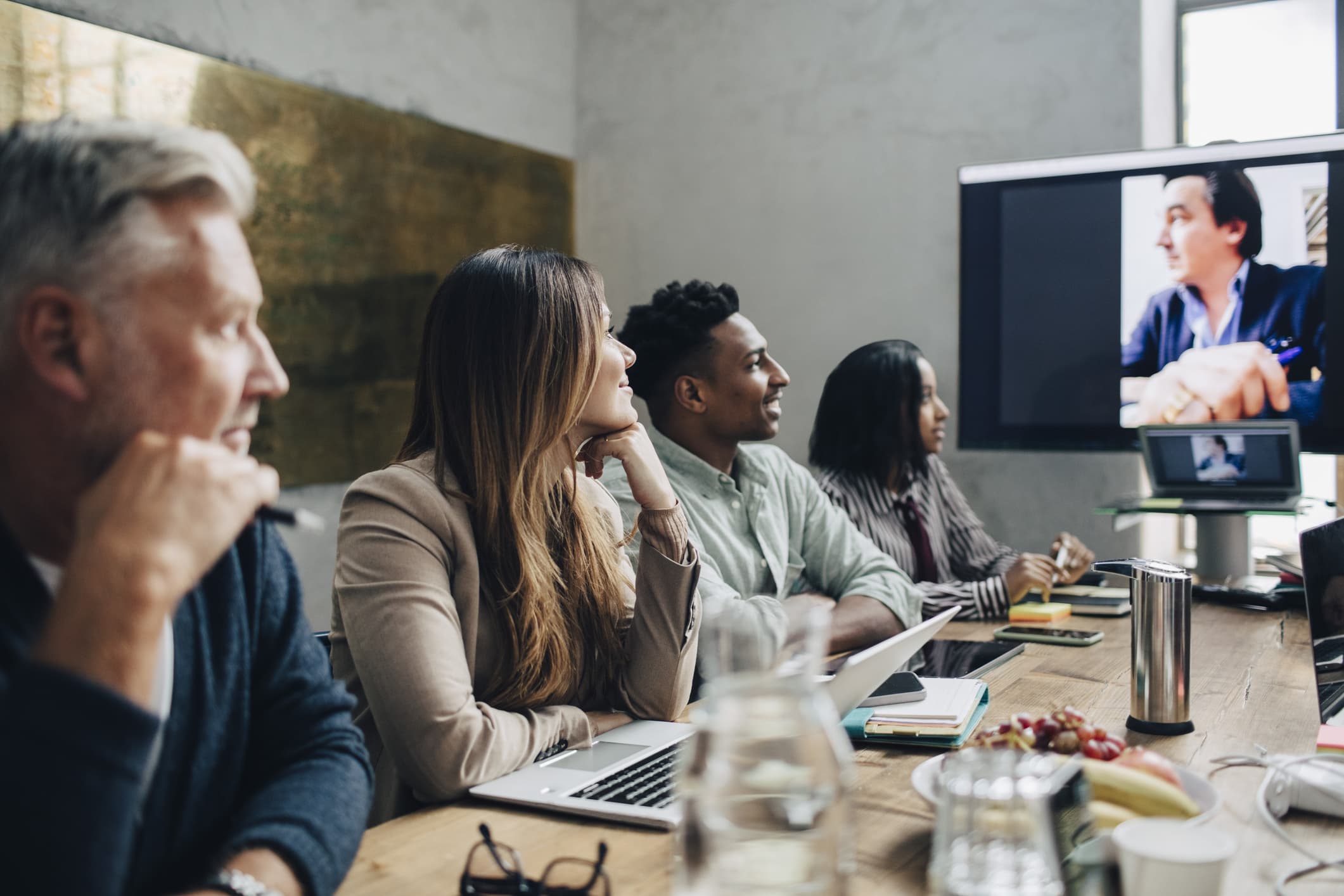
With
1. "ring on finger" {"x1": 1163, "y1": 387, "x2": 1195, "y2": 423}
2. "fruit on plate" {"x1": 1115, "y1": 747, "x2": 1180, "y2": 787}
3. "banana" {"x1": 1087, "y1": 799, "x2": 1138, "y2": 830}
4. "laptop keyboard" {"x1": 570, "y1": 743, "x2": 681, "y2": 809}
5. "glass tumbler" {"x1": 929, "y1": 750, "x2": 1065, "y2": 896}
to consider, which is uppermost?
"ring on finger" {"x1": 1163, "y1": 387, "x2": 1195, "y2": 423}

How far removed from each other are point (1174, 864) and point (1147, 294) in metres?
2.37

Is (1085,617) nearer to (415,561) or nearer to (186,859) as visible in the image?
(415,561)

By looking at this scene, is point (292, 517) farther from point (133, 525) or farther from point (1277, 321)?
point (1277, 321)

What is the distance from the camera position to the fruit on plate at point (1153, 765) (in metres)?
0.96

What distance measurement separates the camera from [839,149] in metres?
3.70

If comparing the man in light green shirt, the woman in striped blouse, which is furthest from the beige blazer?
the woman in striped blouse

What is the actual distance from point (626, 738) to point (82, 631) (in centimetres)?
77

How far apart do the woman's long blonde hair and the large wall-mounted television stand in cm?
187

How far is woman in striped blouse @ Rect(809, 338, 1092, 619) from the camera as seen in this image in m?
2.79

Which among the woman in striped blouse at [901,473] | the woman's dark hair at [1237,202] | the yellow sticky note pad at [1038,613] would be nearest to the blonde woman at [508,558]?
the yellow sticky note pad at [1038,613]

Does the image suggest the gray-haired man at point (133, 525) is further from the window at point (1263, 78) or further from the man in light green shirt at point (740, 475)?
the window at point (1263, 78)

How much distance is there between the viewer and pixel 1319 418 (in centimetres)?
264

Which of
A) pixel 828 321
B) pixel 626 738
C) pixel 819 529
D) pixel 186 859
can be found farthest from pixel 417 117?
pixel 186 859

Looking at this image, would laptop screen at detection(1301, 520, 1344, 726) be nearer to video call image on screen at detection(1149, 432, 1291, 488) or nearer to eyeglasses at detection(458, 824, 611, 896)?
eyeglasses at detection(458, 824, 611, 896)
